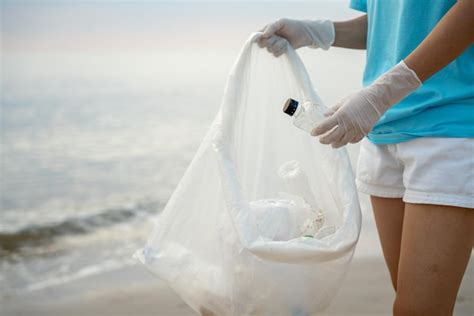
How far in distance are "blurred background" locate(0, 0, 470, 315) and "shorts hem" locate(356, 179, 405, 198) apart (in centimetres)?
75

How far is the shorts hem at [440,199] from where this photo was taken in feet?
5.32

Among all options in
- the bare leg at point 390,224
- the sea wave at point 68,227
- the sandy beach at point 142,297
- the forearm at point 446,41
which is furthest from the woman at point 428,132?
the sea wave at point 68,227

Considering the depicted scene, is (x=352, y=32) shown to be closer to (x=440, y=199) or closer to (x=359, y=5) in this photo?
(x=359, y=5)

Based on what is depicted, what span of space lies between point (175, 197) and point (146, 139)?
20.7 ft

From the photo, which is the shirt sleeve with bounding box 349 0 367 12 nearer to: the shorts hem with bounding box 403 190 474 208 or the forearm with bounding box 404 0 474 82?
the forearm with bounding box 404 0 474 82

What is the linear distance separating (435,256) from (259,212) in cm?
43

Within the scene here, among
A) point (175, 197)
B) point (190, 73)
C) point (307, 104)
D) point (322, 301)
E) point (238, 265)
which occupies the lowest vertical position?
point (190, 73)

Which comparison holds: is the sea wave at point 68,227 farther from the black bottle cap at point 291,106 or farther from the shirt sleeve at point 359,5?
the black bottle cap at point 291,106

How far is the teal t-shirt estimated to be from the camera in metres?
1.67

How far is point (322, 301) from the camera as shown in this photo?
5.70ft

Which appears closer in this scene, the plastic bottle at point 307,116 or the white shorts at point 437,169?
the white shorts at point 437,169

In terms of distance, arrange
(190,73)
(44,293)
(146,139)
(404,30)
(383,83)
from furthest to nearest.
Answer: (190,73) < (146,139) < (44,293) < (404,30) < (383,83)

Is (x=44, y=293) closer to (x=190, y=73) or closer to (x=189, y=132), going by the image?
(x=189, y=132)

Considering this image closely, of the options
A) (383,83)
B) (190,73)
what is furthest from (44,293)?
(190,73)
